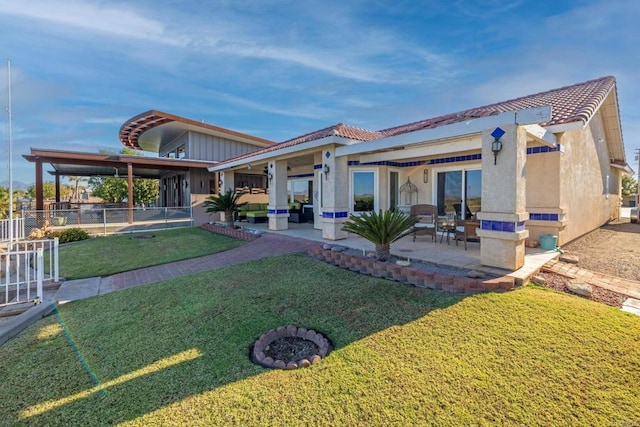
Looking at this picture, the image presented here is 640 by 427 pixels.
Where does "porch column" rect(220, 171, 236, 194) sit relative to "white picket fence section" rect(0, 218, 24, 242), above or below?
above

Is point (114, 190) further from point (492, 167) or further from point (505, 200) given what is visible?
point (505, 200)

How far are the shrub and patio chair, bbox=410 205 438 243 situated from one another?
50.0 ft

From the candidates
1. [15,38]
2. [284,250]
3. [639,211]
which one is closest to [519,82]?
[639,211]

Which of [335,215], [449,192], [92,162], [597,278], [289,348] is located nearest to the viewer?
[289,348]

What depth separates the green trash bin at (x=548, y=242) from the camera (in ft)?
26.1

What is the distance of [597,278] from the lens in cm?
614

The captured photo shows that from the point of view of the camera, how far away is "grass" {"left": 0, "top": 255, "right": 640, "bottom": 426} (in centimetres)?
281

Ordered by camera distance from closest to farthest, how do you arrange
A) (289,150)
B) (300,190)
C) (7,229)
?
(289,150), (7,229), (300,190)

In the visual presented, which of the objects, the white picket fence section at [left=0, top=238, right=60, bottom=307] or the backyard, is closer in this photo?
the backyard

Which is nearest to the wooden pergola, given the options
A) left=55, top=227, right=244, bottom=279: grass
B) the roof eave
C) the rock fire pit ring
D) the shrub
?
the shrub

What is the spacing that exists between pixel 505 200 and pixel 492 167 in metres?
0.71

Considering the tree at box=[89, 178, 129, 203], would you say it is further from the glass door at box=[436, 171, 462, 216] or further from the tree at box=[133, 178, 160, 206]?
the glass door at box=[436, 171, 462, 216]

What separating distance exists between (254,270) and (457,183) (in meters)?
7.92

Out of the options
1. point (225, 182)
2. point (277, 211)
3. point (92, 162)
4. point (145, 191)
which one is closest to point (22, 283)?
point (277, 211)
